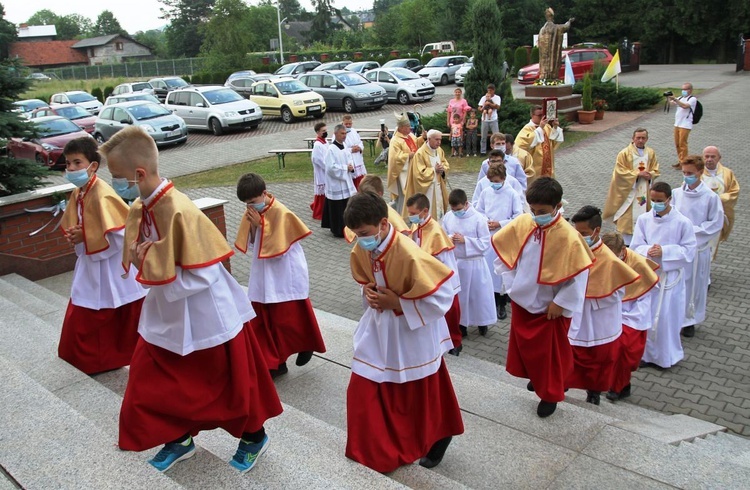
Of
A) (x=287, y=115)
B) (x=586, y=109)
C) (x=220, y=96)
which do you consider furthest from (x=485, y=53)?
(x=220, y=96)

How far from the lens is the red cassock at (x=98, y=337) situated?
527 centimetres

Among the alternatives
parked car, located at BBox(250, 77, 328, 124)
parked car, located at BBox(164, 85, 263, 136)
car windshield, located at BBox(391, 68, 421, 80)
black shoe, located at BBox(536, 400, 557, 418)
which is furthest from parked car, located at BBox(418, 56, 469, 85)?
black shoe, located at BBox(536, 400, 557, 418)

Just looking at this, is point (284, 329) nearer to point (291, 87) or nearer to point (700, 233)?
point (700, 233)

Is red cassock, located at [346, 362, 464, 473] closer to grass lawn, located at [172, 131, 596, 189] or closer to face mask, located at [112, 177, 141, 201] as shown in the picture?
face mask, located at [112, 177, 141, 201]

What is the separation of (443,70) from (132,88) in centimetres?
1595

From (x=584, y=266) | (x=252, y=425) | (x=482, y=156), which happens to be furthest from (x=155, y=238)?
(x=482, y=156)

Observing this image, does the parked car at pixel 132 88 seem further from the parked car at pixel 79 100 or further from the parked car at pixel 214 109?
the parked car at pixel 214 109

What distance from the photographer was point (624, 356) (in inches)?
231

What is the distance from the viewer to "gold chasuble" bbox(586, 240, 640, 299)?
536 cm

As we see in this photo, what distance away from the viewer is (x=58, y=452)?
11.7 feet

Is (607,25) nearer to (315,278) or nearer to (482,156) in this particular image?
(482,156)

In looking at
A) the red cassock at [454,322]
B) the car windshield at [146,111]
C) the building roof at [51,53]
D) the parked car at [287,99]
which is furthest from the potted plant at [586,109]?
the building roof at [51,53]

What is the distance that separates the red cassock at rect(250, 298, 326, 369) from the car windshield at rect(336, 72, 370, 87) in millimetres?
23564

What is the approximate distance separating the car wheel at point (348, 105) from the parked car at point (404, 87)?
85.9 inches
